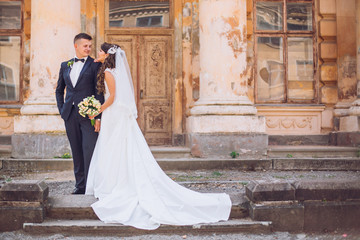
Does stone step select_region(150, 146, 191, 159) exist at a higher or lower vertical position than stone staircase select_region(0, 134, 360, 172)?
higher

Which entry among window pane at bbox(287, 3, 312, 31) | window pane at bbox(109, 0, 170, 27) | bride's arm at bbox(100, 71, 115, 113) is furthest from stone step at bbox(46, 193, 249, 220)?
window pane at bbox(287, 3, 312, 31)

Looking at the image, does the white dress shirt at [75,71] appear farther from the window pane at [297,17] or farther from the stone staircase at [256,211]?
the window pane at [297,17]

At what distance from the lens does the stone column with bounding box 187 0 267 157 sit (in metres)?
7.68

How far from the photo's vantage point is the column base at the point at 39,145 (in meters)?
7.64

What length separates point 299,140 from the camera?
9.46 m

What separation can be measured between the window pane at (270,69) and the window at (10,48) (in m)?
6.15

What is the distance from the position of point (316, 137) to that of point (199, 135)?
3500 mm

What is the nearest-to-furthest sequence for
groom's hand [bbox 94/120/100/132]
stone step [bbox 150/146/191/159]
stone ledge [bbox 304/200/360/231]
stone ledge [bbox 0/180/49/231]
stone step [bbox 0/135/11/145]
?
1. stone ledge [bbox 0/180/49/231]
2. stone ledge [bbox 304/200/360/231]
3. groom's hand [bbox 94/120/100/132]
4. stone step [bbox 150/146/191/159]
5. stone step [bbox 0/135/11/145]

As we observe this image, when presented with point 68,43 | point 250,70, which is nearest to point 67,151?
point 68,43

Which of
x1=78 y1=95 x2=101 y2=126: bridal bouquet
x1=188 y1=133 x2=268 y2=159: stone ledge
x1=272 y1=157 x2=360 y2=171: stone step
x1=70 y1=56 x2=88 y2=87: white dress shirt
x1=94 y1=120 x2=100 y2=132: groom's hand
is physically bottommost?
x1=272 y1=157 x2=360 y2=171: stone step

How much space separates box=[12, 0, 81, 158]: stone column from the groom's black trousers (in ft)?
9.88

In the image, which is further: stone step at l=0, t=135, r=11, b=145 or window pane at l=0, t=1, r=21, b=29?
window pane at l=0, t=1, r=21, b=29

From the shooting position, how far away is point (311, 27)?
9.91 m

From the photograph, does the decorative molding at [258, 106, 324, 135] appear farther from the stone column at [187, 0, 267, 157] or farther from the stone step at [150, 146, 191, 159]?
the stone step at [150, 146, 191, 159]
